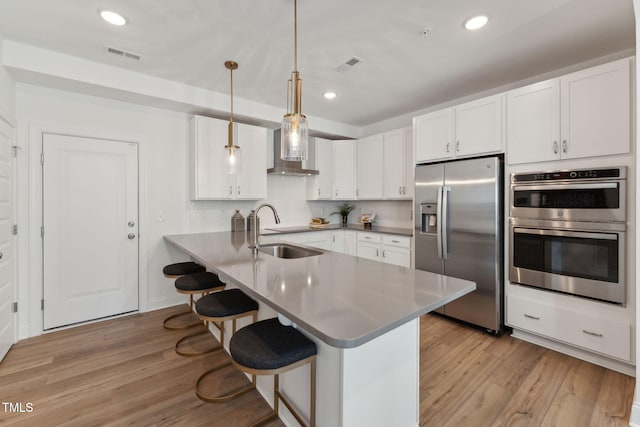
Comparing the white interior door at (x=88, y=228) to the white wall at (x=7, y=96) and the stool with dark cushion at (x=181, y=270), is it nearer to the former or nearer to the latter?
the white wall at (x=7, y=96)

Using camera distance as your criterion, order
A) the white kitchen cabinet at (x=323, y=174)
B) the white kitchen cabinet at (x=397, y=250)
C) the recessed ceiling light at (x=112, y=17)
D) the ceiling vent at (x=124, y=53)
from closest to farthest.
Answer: the recessed ceiling light at (x=112, y=17), the ceiling vent at (x=124, y=53), the white kitchen cabinet at (x=397, y=250), the white kitchen cabinet at (x=323, y=174)

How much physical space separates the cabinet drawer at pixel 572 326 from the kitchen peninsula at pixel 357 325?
1610 mm

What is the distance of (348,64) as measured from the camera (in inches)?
107

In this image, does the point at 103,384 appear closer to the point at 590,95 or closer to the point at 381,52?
the point at 381,52

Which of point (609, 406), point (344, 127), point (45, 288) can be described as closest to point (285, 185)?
point (344, 127)

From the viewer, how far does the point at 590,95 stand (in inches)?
87.4

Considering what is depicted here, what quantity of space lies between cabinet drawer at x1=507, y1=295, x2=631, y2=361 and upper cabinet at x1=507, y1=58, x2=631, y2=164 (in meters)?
1.28

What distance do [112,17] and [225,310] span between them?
7.20ft

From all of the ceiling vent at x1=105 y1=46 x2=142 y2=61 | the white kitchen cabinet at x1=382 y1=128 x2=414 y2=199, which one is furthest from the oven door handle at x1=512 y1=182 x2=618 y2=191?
the ceiling vent at x1=105 y1=46 x2=142 y2=61

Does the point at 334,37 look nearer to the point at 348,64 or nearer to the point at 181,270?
the point at 348,64

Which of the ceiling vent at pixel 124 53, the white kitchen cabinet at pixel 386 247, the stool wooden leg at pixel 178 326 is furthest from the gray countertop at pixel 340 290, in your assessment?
the ceiling vent at pixel 124 53

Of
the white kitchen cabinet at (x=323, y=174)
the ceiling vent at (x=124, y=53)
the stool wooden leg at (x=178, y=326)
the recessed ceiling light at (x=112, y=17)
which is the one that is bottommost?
the stool wooden leg at (x=178, y=326)

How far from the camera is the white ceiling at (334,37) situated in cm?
195

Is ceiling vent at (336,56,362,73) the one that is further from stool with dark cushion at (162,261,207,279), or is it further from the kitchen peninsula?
stool with dark cushion at (162,261,207,279)
